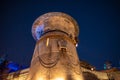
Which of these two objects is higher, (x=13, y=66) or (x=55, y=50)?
(x=55, y=50)

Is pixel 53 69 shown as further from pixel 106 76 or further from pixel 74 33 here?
pixel 106 76

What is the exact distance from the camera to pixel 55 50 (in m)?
14.6

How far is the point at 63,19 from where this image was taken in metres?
17.9

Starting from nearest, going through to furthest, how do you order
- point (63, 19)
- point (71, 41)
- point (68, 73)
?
point (68, 73), point (71, 41), point (63, 19)

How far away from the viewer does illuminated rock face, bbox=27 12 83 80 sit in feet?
42.5

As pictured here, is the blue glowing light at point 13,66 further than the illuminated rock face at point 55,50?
Yes

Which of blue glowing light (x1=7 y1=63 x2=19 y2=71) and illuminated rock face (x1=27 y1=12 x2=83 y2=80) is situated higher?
illuminated rock face (x1=27 y1=12 x2=83 y2=80)

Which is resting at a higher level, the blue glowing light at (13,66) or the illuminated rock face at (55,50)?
the illuminated rock face at (55,50)

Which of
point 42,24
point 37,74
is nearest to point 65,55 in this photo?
point 37,74

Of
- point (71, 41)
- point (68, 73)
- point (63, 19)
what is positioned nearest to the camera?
point (68, 73)

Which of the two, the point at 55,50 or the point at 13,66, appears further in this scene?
the point at 13,66

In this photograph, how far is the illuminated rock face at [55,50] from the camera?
42.5 ft

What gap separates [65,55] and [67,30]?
150 inches

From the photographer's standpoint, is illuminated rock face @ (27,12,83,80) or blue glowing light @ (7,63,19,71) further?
blue glowing light @ (7,63,19,71)
